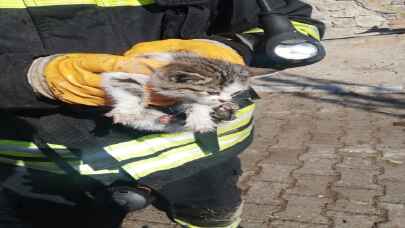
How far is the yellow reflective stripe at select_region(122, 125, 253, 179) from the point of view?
5.49ft

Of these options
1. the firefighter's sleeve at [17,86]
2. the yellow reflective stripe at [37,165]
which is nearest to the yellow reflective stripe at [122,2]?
the firefighter's sleeve at [17,86]

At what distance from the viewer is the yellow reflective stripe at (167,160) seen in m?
1.67

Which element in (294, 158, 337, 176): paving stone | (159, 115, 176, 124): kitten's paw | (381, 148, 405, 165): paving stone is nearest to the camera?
(159, 115, 176, 124): kitten's paw

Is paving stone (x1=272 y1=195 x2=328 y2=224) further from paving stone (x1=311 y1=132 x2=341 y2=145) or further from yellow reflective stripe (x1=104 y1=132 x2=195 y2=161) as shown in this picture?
yellow reflective stripe (x1=104 y1=132 x2=195 y2=161)

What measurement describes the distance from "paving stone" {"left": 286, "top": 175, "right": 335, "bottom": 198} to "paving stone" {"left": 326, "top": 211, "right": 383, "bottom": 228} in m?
0.30

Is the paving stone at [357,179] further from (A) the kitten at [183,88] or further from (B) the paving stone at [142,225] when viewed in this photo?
(A) the kitten at [183,88]

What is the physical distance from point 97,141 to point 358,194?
2.45 metres

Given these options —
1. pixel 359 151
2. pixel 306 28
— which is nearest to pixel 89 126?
pixel 306 28

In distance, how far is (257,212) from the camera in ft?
11.8

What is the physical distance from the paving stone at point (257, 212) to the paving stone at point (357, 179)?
1.76 feet

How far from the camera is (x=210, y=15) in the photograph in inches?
73.9

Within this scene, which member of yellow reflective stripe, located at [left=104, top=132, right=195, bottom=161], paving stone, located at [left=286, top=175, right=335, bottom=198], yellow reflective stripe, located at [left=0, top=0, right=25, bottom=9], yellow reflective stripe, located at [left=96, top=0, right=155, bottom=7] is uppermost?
yellow reflective stripe, located at [left=0, top=0, right=25, bottom=9]

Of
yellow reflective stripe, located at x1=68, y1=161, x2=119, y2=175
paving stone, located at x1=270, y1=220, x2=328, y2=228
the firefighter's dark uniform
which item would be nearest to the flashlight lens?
the firefighter's dark uniform

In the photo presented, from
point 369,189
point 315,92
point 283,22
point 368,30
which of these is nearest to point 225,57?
point 283,22
